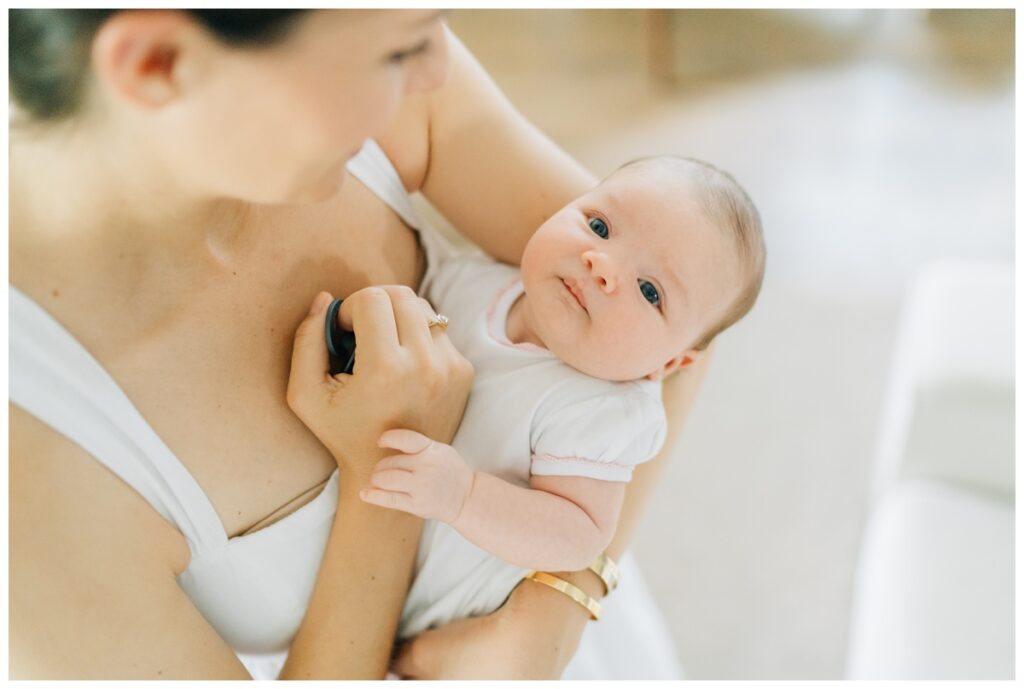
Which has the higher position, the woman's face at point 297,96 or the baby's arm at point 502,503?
the woman's face at point 297,96

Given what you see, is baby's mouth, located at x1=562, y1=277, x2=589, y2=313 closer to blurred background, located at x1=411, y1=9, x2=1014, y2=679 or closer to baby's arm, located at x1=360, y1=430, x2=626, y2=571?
baby's arm, located at x1=360, y1=430, x2=626, y2=571

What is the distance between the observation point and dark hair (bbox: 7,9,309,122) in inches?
19.9

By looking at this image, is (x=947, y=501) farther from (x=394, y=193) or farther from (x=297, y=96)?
→ (x=297, y=96)

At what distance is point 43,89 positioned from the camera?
0.57 meters

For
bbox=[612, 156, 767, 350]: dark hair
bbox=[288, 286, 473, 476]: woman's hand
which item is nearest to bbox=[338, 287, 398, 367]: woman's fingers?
bbox=[288, 286, 473, 476]: woman's hand

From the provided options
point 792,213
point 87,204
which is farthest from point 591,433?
point 792,213

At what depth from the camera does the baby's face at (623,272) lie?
0.72 metres

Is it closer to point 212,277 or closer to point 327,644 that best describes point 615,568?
point 327,644

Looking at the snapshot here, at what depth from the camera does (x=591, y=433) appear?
757 millimetres

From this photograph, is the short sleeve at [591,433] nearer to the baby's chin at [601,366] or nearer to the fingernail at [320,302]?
the baby's chin at [601,366]

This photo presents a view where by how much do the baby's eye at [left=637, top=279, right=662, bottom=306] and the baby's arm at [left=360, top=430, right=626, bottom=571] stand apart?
0.47 feet

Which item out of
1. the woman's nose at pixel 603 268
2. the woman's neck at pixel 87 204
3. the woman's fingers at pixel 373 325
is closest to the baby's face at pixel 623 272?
the woman's nose at pixel 603 268

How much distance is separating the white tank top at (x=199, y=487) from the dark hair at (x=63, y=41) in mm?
118

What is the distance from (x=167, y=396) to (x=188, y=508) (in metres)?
0.08
